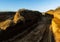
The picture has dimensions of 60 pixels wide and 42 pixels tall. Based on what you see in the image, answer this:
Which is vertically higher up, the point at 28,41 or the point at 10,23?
the point at 10,23

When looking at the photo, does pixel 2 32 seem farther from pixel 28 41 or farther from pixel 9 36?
Result: pixel 28 41

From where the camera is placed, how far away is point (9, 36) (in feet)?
61.7

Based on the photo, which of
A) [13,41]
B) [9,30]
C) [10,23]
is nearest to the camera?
[13,41]

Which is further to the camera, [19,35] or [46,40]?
[19,35]

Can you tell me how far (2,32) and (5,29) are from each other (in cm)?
98

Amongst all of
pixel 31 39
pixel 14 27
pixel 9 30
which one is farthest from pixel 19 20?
pixel 31 39

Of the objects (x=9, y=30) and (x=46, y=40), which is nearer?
(x=46, y=40)

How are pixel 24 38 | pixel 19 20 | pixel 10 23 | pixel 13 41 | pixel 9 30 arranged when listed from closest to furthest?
pixel 13 41
pixel 24 38
pixel 9 30
pixel 10 23
pixel 19 20

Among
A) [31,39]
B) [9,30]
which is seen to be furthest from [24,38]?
[9,30]

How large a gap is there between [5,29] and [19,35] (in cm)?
169

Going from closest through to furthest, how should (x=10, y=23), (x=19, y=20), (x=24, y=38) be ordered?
1. (x=24, y=38)
2. (x=10, y=23)
3. (x=19, y=20)

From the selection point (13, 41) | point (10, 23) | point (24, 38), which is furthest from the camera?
point (10, 23)

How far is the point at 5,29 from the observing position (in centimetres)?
1962

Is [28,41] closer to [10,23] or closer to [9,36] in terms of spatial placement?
[9,36]
